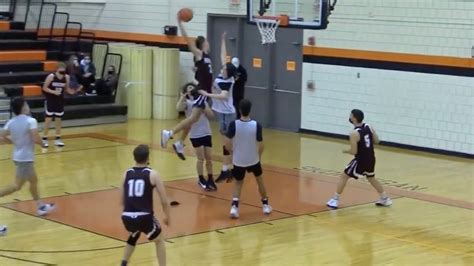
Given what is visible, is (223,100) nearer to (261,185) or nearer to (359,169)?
(261,185)

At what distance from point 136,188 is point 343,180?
476 centimetres

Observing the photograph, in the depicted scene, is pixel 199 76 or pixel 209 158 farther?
pixel 199 76

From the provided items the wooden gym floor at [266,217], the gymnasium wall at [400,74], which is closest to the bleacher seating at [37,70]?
the wooden gym floor at [266,217]

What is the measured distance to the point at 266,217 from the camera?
1175cm

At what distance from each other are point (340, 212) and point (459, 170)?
15.1ft

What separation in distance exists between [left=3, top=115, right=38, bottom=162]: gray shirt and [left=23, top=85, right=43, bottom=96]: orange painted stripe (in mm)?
9556

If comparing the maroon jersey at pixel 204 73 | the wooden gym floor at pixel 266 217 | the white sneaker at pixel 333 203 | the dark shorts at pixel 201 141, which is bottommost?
the wooden gym floor at pixel 266 217

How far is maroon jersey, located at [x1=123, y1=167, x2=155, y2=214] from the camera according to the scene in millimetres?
8281

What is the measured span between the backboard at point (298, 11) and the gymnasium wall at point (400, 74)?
2.40m

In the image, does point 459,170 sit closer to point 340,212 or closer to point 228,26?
point 340,212

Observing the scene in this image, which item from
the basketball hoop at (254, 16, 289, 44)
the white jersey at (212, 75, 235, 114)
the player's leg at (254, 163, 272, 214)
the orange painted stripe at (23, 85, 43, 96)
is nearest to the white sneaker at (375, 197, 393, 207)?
the player's leg at (254, 163, 272, 214)

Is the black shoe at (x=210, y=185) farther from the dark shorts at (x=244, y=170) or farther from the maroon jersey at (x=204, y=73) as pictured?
the dark shorts at (x=244, y=170)

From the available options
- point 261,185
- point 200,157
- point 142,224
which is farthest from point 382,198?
point 142,224

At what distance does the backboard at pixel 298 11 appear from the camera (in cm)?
1570
